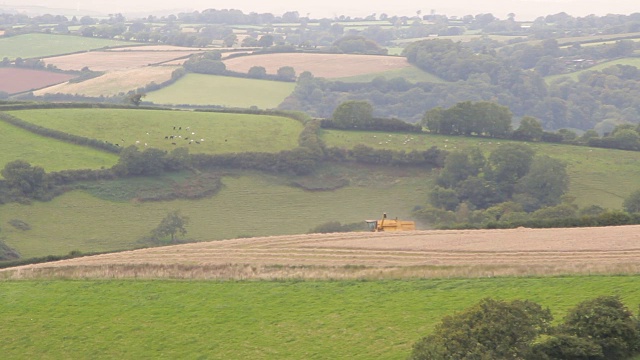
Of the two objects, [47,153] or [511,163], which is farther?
[511,163]

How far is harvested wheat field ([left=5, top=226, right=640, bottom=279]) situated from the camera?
50906 mm

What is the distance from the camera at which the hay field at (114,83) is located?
181000 mm

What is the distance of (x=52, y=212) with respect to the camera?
309ft

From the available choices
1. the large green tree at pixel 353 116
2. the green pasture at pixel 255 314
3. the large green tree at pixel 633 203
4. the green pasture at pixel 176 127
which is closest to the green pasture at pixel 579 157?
the large green tree at pixel 353 116

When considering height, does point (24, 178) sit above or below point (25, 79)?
above

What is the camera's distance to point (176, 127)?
118125 millimetres

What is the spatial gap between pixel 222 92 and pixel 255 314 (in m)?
139

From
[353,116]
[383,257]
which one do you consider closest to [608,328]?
[383,257]

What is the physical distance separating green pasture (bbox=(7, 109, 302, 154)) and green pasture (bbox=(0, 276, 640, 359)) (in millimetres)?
60190

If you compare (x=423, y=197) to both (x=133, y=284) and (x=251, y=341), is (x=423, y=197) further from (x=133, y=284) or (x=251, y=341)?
(x=251, y=341)

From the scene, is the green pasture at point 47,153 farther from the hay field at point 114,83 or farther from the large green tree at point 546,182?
the hay field at point 114,83

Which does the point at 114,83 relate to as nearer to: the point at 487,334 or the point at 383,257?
the point at 383,257

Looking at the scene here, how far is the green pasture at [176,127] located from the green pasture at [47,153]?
347 centimetres

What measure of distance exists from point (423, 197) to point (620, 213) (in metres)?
40.6
